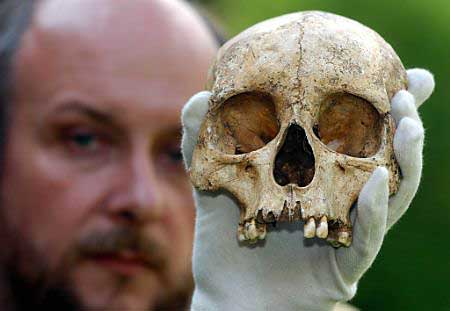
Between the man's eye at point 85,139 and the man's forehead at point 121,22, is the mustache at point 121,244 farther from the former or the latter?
the man's forehead at point 121,22

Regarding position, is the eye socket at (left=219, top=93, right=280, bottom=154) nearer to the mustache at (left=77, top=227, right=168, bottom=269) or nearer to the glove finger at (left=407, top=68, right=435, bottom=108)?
the glove finger at (left=407, top=68, right=435, bottom=108)

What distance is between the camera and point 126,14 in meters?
2.97

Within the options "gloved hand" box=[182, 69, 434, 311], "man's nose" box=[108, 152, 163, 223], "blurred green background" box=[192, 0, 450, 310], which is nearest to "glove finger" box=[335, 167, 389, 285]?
"gloved hand" box=[182, 69, 434, 311]

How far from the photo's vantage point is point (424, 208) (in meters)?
4.68

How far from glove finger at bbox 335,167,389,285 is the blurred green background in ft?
9.78

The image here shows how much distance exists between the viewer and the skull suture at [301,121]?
1.64 m

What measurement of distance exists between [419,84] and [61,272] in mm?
1330

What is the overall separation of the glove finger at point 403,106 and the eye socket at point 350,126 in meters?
0.03

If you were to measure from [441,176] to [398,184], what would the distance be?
3069mm

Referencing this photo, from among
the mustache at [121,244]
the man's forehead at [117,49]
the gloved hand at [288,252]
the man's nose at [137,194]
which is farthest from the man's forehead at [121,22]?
the gloved hand at [288,252]

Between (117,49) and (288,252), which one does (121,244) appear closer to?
(117,49)

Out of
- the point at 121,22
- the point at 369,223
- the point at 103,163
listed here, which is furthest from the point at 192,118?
the point at 121,22

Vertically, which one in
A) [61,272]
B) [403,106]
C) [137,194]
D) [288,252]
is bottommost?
[61,272]

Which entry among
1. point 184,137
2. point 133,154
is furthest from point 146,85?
point 184,137
